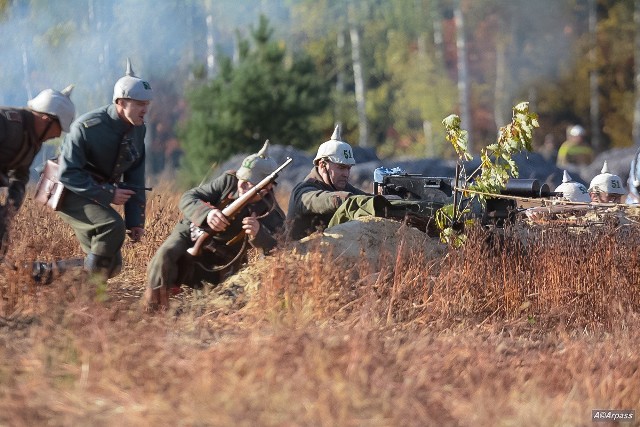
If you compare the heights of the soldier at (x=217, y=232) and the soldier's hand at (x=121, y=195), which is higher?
the soldier's hand at (x=121, y=195)

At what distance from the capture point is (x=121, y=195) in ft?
30.6

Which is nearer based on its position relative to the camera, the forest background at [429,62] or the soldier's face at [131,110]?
the soldier's face at [131,110]

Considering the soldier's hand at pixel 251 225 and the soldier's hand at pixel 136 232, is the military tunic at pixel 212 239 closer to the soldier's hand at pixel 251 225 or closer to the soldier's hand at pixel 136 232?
the soldier's hand at pixel 251 225

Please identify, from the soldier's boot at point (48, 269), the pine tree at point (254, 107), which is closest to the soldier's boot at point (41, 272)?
the soldier's boot at point (48, 269)

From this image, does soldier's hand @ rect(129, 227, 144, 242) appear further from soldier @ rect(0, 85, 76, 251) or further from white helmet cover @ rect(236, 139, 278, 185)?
white helmet cover @ rect(236, 139, 278, 185)

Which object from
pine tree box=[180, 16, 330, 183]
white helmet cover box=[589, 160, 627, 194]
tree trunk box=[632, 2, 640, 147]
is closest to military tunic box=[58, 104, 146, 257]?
white helmet cover box=[589, 160, 627, 194]

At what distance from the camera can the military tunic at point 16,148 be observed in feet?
29.5

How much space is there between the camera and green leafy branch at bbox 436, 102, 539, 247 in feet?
32.9

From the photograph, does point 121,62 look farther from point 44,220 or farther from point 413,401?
point 413,401

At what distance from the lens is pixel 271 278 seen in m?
8.62

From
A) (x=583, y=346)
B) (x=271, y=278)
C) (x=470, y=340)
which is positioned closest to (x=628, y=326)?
(x=583, y=346)

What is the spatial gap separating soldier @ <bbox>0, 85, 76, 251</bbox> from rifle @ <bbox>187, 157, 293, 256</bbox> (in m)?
1.27

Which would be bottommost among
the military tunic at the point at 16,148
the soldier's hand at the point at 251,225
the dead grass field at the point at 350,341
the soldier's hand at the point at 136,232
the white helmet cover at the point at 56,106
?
the dead grass field at the point at 350,341

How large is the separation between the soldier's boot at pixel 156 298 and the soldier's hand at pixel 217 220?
24.1 inches
